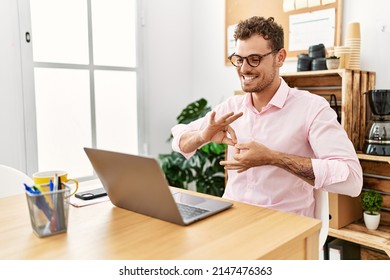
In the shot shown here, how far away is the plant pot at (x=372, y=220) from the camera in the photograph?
6.75 ft

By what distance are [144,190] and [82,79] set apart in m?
2.00

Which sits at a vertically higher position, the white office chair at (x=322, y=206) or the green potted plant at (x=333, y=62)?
the green potted plant at (x=333, y=62)

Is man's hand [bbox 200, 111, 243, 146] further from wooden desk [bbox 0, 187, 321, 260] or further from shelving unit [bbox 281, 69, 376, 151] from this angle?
shelving unit [bbox 281, 69, 376, 151]

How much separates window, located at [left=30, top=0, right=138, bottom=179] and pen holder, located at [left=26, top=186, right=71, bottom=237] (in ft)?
5.79

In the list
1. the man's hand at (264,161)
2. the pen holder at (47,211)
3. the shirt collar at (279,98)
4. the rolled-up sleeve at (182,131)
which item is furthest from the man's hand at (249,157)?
the pen holder at (47,211)

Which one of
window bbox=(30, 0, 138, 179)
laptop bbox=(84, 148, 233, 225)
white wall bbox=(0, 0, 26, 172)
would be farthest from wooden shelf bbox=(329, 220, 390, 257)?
white wall bbox=(0, 0, 26, 172)

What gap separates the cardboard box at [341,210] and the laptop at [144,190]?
1167mm

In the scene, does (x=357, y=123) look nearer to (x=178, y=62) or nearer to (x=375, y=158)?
(x=375, y=158)

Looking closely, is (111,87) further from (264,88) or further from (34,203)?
(34,203)

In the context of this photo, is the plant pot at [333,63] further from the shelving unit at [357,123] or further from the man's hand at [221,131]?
the man's hand at [221,131]

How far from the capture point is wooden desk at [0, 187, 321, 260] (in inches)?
32.0

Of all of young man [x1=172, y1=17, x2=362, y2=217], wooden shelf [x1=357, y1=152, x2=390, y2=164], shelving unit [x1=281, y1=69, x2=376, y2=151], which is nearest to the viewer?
young man [x1=172, y1=17, x2=362, y2=217]

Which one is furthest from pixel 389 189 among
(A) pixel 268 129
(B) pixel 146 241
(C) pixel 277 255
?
(B) pixel 146 241

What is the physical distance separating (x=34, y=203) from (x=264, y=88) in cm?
99
